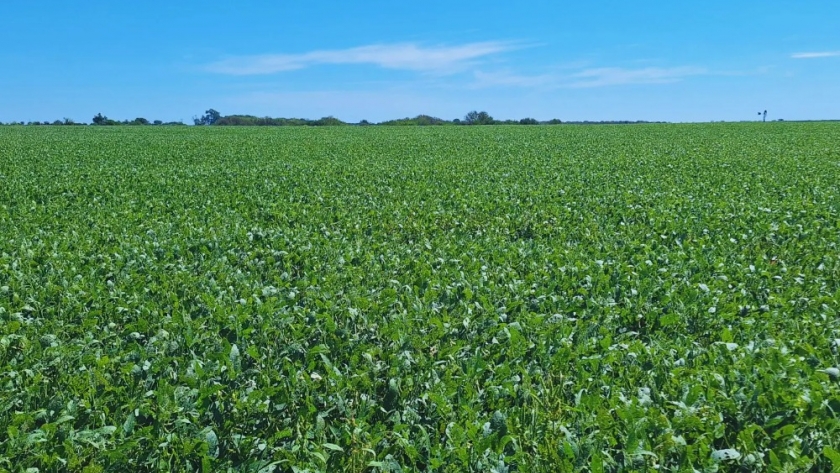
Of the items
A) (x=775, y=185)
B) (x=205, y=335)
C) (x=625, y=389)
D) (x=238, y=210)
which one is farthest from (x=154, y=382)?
(x=775, y=185)

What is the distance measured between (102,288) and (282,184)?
30.2 ft

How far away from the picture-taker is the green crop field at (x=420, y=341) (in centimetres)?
309

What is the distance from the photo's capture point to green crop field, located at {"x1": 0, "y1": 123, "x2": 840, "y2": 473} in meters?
3.09

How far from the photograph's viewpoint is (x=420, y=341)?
173 inches

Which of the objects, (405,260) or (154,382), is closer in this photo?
(154,382)

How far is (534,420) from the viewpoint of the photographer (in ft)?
10.7

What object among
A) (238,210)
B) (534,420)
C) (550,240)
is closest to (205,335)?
(534,420)

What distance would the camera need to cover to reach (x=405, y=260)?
6910 mm

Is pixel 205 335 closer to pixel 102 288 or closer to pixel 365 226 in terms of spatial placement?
pixel 102 288

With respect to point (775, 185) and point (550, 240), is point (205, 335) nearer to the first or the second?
point (550, 240)

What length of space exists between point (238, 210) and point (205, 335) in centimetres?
670

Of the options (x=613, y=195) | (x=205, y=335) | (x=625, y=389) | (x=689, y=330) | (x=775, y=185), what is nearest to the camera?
(x=625, y=389)

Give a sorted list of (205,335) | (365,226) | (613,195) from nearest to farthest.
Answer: (205,335), (365,226), (613,195)

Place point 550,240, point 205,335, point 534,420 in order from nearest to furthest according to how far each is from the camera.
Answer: point 534,420 < point 205,335 < point 550,240
